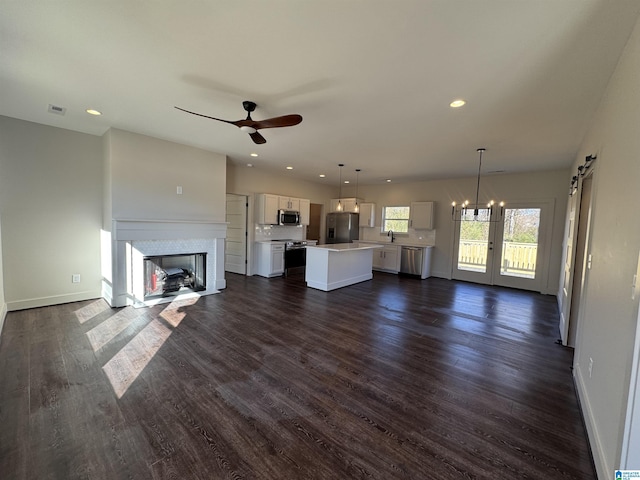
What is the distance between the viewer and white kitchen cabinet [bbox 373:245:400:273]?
767 centimetres

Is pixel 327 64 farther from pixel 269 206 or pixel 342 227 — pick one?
pixel 342 227

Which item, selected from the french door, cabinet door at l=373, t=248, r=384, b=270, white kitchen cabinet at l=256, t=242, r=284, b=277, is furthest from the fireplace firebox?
the french door

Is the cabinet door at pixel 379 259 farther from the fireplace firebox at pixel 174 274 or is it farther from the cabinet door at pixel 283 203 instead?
the fireplace firebox at pixel 174 274

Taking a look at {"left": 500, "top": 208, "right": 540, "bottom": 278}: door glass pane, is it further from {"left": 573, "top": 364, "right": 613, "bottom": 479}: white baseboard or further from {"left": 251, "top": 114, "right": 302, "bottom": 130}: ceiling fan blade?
{"left": 251, "top": 114, "right": 302, "bottom": 130}: ceiling fan blade

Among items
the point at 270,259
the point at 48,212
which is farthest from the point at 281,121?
the point at 270,259

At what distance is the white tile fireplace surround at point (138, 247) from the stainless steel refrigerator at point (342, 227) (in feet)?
14.6

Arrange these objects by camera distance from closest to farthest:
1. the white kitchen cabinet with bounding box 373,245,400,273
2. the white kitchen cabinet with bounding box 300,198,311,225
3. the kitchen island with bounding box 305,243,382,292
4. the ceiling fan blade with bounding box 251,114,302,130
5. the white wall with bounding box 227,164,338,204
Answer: the ceiling fan blade with bounding box 251,114,302,130
the kitchen island with bounding box 305,243,382,292
the white wall with bounding box 227,164,338,204
the white kitchen cabinet with bounding box 300,198,311,225
the white kitchen cabinet with bounding box 373,245,400,273

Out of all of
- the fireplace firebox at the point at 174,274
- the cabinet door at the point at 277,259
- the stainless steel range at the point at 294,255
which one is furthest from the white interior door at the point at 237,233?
the fireplace firebox at the point at 174,274

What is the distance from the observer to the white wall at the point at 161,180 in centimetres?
404

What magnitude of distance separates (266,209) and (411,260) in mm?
4179

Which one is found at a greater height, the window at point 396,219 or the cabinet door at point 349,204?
the cabinet door at point 349,204

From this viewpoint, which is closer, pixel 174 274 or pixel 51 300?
pixel 51 300

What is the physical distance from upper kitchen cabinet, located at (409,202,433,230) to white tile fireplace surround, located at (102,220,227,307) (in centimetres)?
549

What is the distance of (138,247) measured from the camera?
4.21 meters
